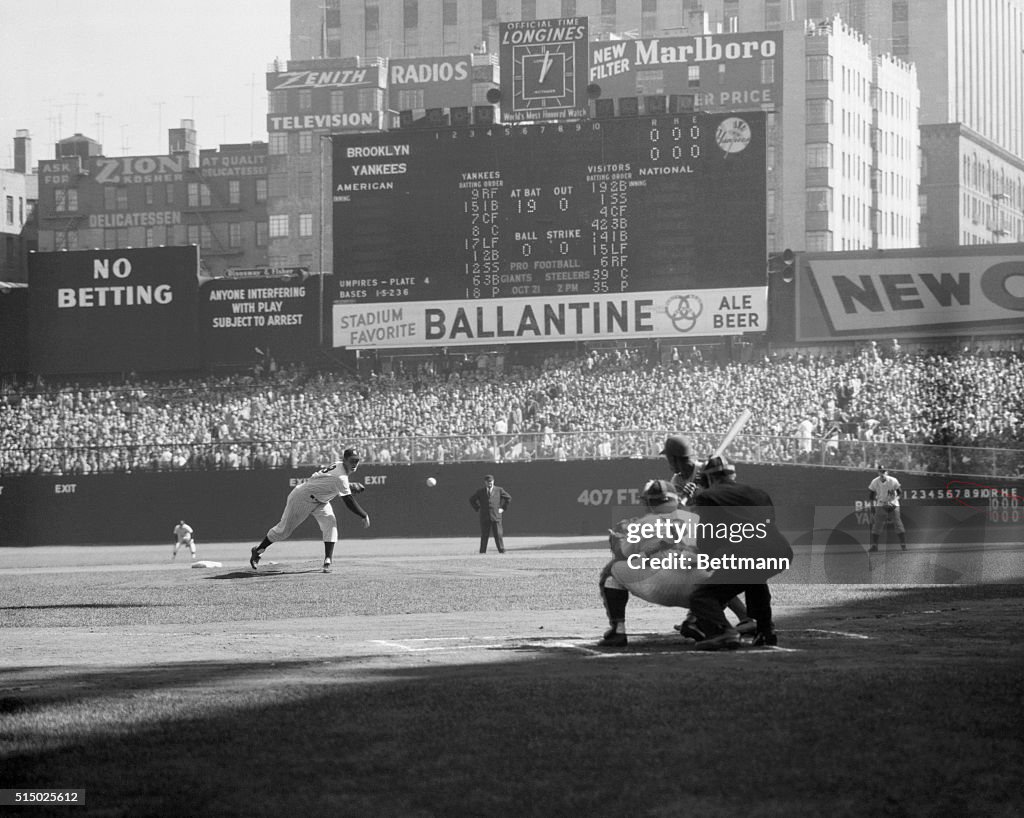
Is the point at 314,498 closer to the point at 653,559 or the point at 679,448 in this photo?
the point at 679,448

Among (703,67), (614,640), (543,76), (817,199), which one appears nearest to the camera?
(614,640)

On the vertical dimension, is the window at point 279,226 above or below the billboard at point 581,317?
above

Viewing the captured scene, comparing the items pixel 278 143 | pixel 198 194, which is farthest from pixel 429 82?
pixel 198 194

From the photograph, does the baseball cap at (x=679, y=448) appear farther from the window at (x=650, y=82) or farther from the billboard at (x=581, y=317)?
Result: the window at (x=650, y=82)

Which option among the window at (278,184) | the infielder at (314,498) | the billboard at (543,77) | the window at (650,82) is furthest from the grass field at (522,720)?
the window at (278,184)

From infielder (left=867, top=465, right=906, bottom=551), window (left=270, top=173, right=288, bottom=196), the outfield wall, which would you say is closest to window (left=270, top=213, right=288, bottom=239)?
window (left=270, top=173, right=288, bottom=196)
